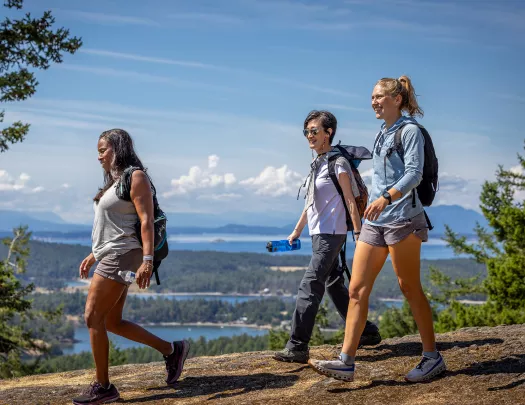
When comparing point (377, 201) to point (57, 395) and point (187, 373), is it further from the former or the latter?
point (57, 395)

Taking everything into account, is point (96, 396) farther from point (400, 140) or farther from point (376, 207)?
point (400, 140)

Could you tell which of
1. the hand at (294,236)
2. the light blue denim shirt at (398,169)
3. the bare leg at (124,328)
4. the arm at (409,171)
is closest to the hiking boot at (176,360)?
the bare leg at (124,328)

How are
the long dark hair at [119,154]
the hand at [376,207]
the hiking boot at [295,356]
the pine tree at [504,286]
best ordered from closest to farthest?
the hand at [376,207]
the long dark hair at [119,154]
the hiking boot at [295,356]
the pine tree at [504,286]

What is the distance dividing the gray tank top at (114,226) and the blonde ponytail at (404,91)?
77.5 inches

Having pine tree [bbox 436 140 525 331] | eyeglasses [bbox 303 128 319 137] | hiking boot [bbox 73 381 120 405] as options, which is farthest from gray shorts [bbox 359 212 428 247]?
pine tree [bbox 436 140 525 331]

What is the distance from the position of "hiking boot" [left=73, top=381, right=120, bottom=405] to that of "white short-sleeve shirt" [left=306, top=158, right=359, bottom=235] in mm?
2046

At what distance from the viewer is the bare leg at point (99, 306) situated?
4.91 metres

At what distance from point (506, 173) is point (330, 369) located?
27.6 meters

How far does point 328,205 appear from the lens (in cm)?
570

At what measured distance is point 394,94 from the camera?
479cm

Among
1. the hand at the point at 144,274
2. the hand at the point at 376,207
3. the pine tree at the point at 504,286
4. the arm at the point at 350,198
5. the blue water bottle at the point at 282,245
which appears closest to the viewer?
the hand at the point at 376,207

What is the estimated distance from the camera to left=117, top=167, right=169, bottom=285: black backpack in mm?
4902

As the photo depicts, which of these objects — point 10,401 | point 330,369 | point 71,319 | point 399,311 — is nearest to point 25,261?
point 10,401

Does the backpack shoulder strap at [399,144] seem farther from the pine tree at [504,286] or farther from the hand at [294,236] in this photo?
the pine tree at [504,286]
